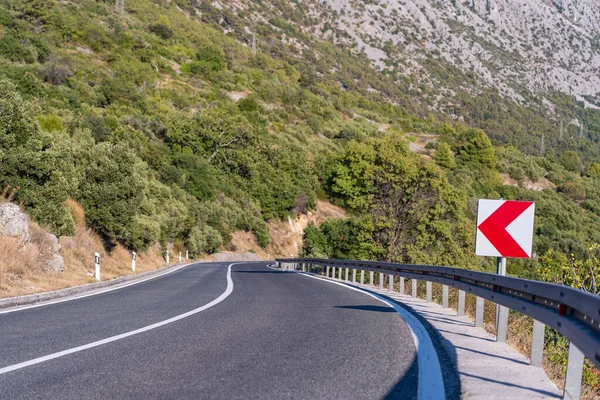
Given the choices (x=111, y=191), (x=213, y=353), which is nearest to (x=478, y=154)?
(x=111, y=191)

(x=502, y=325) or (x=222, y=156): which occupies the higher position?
(x=222, y=156)

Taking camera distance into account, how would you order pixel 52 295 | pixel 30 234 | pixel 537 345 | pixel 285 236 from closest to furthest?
pixel 537 345
pixel 52 295
pixel 30 234
pixel 285 236

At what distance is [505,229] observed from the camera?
10.2m

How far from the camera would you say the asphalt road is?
579 cm

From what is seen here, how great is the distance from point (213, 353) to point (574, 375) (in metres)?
3.93

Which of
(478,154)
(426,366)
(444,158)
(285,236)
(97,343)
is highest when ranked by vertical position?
(478,154)

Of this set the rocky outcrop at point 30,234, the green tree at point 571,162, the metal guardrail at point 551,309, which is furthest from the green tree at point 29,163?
the green tree at point 571,162

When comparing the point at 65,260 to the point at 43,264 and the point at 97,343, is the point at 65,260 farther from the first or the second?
the point at 97,343

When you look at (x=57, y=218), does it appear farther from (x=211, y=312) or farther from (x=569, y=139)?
(x=569, y=139)

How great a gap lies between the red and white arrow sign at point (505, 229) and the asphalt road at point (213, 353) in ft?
6.16

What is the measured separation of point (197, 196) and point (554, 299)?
203 ft

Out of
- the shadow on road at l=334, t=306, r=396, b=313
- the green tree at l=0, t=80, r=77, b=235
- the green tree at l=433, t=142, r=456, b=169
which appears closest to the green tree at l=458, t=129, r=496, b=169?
the green tree at l=433, t=142, r=456, b=169

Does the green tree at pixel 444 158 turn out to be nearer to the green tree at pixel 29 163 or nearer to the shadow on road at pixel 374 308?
the green tree at pixel 29 163

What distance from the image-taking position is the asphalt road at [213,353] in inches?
228
